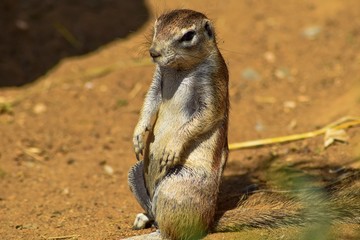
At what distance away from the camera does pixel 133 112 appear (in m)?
8.77

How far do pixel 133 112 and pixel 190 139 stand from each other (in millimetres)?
3644

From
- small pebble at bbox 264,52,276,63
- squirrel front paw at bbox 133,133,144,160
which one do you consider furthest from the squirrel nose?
small pebble at bbox 264,52,276,63

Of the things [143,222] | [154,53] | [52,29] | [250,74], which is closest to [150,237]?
[143,222]

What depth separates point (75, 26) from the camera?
10.7 m

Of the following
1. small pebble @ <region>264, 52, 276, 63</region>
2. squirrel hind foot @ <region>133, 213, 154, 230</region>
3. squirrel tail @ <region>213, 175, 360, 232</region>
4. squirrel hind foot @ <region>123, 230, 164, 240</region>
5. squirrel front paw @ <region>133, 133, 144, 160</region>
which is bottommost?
small pebble @ <region>264, 52, 276, 63</region>

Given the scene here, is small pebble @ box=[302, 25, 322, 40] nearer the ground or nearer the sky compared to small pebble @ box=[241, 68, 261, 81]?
nearer the sky

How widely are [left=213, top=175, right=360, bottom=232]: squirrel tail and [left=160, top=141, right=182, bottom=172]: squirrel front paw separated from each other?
54 centimetres

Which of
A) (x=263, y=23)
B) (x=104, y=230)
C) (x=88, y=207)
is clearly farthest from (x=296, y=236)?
(x=263, y=23)

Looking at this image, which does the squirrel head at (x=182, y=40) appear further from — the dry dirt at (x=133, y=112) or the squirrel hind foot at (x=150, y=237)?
the squirrel hind foot at (x=150, y=237)

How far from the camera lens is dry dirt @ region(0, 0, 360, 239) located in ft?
20.6

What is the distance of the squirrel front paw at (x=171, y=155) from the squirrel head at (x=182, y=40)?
59 cm

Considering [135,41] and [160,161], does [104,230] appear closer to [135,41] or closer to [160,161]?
[160,161]

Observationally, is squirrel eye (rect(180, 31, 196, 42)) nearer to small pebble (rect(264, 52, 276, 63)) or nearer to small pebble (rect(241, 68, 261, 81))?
small pebble (rect(241, 68, 261, 81))

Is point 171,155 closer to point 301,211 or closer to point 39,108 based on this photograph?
point 301,211
